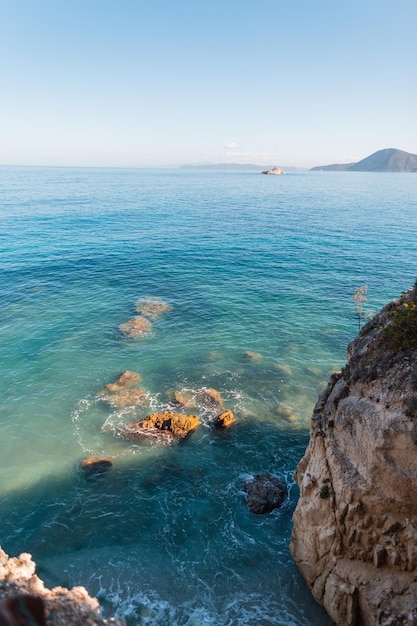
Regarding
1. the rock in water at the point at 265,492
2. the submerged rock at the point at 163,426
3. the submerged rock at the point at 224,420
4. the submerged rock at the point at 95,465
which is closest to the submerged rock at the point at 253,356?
the submerged rock at the point at 224,420

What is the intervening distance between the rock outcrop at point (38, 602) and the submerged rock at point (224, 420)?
17350 mm

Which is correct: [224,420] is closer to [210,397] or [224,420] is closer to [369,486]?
[210,397]

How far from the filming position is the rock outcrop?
12.4 meters

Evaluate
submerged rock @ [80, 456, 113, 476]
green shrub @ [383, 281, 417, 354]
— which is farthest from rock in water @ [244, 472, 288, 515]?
green shrub @ [383, 281, 417, 354]

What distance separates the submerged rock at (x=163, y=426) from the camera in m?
30.6

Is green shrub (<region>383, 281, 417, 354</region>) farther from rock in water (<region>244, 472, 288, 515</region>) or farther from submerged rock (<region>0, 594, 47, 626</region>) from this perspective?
submerged rock (<region>0, 594, 47, 626</region>)

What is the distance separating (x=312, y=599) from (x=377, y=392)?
11.9m

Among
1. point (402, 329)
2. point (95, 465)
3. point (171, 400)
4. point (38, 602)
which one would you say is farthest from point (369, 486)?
point (171, 400)

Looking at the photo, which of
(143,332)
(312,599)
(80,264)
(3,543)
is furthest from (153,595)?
(80,264)

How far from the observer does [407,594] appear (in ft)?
48.7

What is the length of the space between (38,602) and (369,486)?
1359 cm

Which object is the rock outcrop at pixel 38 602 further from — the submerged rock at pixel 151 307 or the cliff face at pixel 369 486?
the submerged rock at pixel 151 307

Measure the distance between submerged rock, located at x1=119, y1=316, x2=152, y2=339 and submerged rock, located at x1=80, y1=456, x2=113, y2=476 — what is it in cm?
1878

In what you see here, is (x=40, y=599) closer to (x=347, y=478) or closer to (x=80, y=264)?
(x=347, y=478)
